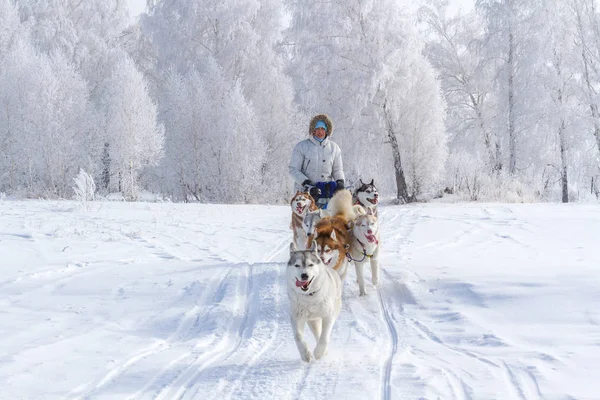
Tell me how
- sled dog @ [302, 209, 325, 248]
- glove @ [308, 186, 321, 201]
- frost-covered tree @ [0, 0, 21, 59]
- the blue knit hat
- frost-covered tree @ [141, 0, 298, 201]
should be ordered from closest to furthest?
1. sled dog @ [302, 209, 325, 248]
2. glove @ [308, 186, 321, 201]
3. the blue knit hat
4. frost-covered tree @ [141, 0, 298, 201]
5. frost-covered tree @ [0, 0, 21, 59]

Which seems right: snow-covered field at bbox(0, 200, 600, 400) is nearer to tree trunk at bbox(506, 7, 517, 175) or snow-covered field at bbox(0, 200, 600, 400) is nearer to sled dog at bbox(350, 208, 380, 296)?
sled dog at bbox(350, 208, 380, 296)

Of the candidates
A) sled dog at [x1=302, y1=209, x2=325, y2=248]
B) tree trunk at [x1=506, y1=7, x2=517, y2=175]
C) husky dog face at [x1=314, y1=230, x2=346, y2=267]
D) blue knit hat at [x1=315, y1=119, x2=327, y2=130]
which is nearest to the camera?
husky dog face at [x1=314, y1=230, x2=346, y2=267]

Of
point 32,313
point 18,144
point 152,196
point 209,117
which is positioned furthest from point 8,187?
point 32,313

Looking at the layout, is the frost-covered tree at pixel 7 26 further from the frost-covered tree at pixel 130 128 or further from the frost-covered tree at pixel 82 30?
the frost-covered tree at pixel 130 128

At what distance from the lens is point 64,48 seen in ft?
99.0

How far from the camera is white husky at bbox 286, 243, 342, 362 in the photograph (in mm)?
4133

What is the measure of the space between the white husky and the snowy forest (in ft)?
42.2

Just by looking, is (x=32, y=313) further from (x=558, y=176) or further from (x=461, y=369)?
(x=558, y=176)

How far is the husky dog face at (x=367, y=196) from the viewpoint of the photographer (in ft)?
23.5

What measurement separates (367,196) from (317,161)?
0.80 metres

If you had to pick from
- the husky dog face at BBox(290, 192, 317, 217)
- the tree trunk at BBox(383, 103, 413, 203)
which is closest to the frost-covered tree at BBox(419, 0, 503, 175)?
the tree trunk at BBox(383, 103, 413, 203)

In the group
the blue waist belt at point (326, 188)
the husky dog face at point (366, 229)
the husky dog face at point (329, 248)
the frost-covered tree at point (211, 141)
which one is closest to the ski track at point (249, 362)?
the husky dog face at point (329, 248)

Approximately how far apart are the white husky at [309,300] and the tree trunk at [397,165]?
16.5 metres

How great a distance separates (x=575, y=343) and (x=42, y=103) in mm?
24822
